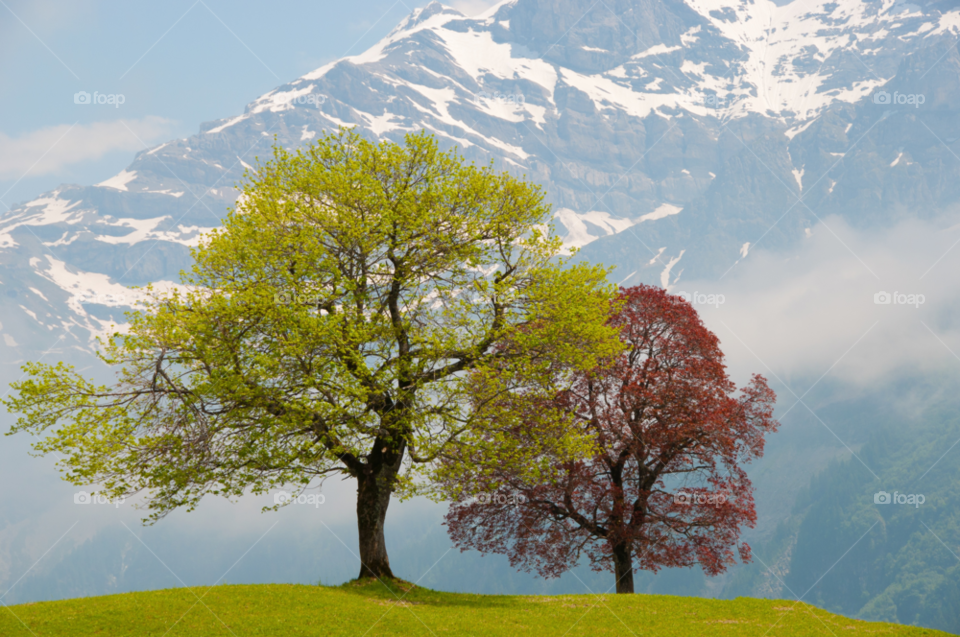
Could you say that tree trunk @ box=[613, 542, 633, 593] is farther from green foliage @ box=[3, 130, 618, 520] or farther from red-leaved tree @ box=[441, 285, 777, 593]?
green foliage @ box=[3, 130, 618, 520]

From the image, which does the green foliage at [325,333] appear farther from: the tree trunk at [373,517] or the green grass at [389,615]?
the green grass at [389,615]

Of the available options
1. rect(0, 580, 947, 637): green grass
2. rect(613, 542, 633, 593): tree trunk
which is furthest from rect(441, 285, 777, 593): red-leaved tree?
rect(0, 580, 947, 637): green grass

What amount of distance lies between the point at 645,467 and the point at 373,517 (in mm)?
16317

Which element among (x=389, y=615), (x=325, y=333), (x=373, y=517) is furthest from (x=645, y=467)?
(x=325, y=333)

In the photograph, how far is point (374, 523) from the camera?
87.4 feet

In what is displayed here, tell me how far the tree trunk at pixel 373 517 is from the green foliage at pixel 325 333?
2.32 feet

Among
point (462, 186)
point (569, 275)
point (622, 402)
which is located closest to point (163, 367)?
point (462, 186)

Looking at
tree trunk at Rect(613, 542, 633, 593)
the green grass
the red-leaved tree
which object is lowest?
the green grass

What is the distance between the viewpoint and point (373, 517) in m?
26.6

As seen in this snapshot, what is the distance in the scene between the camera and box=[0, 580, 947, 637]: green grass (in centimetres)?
1983

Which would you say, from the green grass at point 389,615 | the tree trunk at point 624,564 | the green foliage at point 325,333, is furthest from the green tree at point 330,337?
the tree trunk at point 624,564

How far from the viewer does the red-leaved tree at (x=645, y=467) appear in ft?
114

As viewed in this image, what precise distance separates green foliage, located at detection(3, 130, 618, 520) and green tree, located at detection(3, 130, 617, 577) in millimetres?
71

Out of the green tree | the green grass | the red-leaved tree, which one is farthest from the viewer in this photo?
the red-leaved tree
